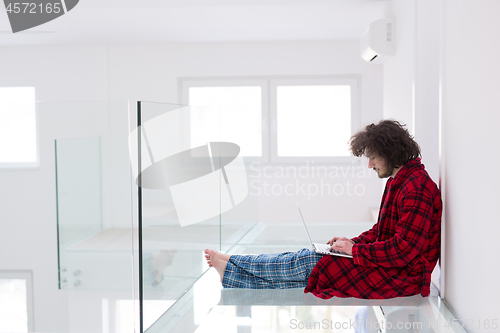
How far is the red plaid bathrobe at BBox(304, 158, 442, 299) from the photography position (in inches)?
67.1

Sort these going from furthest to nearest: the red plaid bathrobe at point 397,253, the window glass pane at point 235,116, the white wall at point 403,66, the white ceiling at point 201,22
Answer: the white ceiling at point 201,22 < the window glass pane at point 235,116 < the white wall at point 403,66 < the red plaid bathrobe at point 397,253

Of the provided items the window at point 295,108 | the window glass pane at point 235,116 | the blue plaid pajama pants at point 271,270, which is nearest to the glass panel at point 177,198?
the window glass pane at point 235,116

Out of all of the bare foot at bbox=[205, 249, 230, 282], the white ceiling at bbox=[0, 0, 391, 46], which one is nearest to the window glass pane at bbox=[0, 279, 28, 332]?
the bare foot at bbox=[205, 249, 230, 282]

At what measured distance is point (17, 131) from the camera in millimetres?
2100

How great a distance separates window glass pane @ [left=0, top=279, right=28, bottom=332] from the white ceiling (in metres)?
2.05

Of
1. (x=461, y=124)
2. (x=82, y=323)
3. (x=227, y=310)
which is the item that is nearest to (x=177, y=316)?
(x=227, y=310)

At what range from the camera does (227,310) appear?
1868 millimetres

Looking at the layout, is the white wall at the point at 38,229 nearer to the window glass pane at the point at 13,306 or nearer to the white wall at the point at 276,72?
the window glass pane at the point at 13,306

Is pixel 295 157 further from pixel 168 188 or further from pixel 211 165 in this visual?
pixel 168 188

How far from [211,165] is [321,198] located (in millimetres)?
2291

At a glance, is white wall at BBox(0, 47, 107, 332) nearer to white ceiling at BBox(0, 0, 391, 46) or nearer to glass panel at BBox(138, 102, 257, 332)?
glass panel at BBox(138, 102, 257, 332)

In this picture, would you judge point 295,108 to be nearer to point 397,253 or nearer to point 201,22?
point 201,22

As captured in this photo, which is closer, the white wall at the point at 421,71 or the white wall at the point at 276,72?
the white wall at the point at 421,71

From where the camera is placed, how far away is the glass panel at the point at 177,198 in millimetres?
1862
